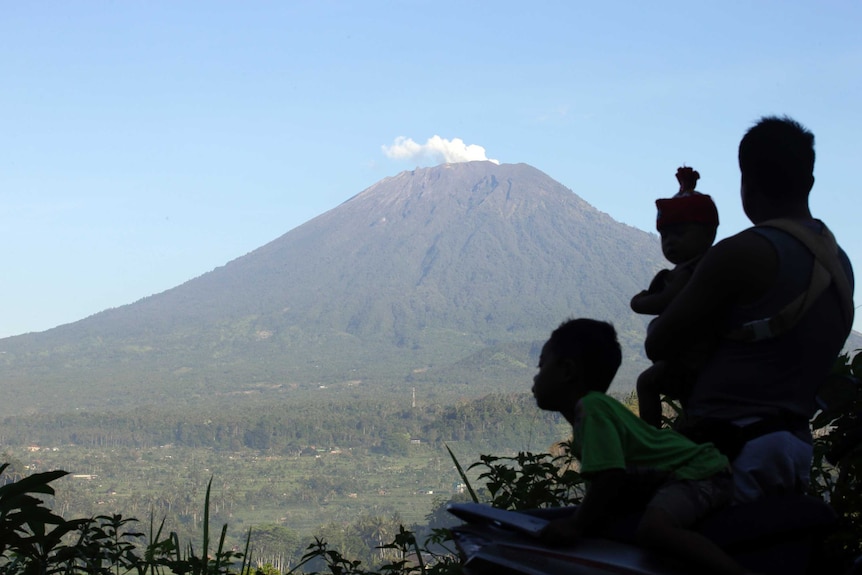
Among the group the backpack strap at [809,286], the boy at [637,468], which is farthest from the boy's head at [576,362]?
the backpack strap at [809,286]

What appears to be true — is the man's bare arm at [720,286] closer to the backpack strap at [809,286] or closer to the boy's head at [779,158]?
the backpack strap at [809,286]

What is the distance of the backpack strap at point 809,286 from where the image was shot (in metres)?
2.24

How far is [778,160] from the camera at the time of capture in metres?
2.42

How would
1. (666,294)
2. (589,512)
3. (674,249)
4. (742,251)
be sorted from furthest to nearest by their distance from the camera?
(674,249), (666,294), (742,251), (589,512)

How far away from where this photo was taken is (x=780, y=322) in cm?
223

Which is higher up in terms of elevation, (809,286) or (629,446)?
(809,286)

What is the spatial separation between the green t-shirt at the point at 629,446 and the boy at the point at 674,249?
0.33 meters

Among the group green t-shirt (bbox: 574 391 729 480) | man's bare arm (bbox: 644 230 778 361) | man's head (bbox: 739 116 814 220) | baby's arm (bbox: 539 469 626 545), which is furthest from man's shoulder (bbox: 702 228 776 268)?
baby's arm (bbox: 539 469 626 545)

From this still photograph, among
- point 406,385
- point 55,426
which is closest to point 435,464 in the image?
point 406,385

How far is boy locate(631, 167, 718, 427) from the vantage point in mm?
2566

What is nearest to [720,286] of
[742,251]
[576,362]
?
[742,251]

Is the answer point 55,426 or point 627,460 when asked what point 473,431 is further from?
point 627,460

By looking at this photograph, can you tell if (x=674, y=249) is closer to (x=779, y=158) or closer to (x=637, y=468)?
(x=779, y=158)

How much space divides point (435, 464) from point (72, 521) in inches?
5707
